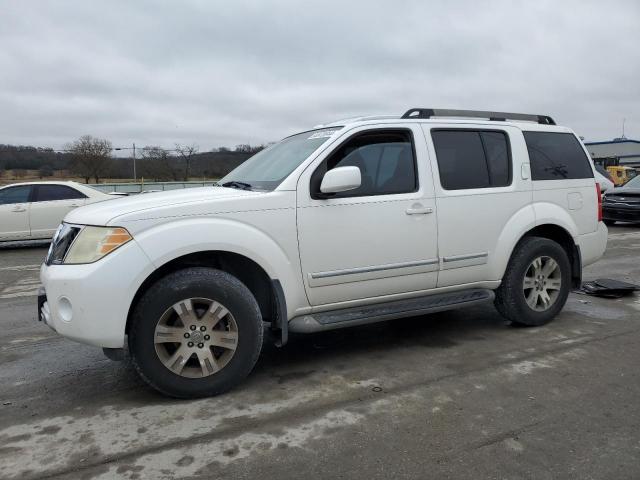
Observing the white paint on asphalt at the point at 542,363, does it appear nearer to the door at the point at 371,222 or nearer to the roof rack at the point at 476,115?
the door at the point at 371,222

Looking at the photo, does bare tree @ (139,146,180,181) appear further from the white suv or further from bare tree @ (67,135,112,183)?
the white suv

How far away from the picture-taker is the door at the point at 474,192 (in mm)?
4359

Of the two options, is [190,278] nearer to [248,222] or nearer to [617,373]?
[248,222]

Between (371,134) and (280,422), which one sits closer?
(280,422)

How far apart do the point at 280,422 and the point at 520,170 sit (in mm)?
3144

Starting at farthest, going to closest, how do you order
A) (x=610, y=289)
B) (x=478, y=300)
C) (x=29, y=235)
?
(x=29, y=235)
(x=610, y=289)
(x=478, y=300)

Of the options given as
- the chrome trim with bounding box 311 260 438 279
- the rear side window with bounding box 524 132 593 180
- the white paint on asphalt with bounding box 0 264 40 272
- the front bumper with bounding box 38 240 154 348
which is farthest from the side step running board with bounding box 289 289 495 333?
the white paint on asphalt with bounding box 0 264 40 272

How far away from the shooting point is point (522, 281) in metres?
4.81

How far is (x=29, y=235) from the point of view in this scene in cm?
1153

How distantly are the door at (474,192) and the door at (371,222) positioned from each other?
150 mm

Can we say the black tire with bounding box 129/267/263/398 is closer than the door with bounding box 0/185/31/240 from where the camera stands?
Yes

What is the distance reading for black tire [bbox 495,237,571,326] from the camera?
477 centimetres

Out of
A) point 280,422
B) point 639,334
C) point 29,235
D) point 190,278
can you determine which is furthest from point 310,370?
point 29,235

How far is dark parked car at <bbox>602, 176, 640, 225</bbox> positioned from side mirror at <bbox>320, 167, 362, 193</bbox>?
43.6 feet
